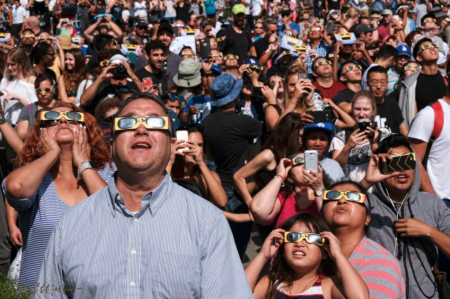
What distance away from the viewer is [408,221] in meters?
4.14

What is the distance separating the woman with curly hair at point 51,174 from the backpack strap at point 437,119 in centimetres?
293

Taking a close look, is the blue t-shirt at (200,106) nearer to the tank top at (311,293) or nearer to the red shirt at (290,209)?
the red shirt at (290,209)

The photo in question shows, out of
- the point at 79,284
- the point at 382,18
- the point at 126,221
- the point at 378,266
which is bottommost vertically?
the point at 382,18

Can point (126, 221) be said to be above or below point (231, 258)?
above

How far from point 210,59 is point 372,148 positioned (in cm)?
397

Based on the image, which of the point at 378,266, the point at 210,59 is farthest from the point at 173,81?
the point at 378,266

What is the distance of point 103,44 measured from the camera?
10.8m

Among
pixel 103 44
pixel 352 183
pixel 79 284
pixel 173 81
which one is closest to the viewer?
pixel 79 284

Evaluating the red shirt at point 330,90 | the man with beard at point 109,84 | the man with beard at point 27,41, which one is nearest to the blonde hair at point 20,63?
the man with beard at point 109,84

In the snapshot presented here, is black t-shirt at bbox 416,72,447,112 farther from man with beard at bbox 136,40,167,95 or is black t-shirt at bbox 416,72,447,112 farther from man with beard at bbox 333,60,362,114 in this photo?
man with beard at bbox 136,40,167,95

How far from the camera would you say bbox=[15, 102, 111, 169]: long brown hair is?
376 cm

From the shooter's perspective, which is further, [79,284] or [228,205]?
[228,205]

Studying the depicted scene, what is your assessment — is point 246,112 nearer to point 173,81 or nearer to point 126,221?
point 173,81

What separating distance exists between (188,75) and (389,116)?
9.12ft
